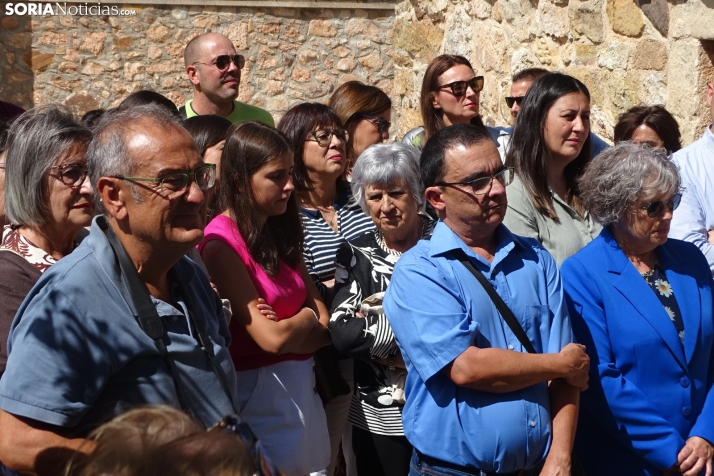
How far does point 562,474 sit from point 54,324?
1.60 meters

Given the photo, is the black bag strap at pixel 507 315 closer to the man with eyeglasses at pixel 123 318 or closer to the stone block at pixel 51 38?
the man with eyeglasses at pixel 123 318

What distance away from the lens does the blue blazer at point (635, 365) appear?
2.87 m

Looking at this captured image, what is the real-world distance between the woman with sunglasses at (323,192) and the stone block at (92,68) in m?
6.07

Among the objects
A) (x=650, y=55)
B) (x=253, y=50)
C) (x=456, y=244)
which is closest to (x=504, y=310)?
(x=456, y=244)

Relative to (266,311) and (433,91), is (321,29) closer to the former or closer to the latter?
(433,91)

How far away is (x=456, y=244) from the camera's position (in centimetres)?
279

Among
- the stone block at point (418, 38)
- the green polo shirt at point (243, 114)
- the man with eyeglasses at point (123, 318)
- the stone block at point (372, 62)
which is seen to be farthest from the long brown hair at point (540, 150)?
the stone block at point (372, 62)

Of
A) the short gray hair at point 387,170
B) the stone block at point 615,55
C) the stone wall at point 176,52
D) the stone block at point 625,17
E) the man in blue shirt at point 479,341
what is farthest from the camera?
the stone wall at point 176,52

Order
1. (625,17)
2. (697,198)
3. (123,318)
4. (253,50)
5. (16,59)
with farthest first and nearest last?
(253,50) < (16,59) < (625,17) < (697,198) < (123,318)

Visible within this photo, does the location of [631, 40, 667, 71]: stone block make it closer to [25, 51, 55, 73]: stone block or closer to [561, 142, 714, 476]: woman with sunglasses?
[561, 142, 714, 476]: woman with sunglasses

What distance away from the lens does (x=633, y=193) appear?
2.97m

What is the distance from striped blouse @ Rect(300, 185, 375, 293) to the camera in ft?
12.2

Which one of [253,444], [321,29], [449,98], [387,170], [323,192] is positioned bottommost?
[323,192]

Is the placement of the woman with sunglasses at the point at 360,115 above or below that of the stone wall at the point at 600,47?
below
